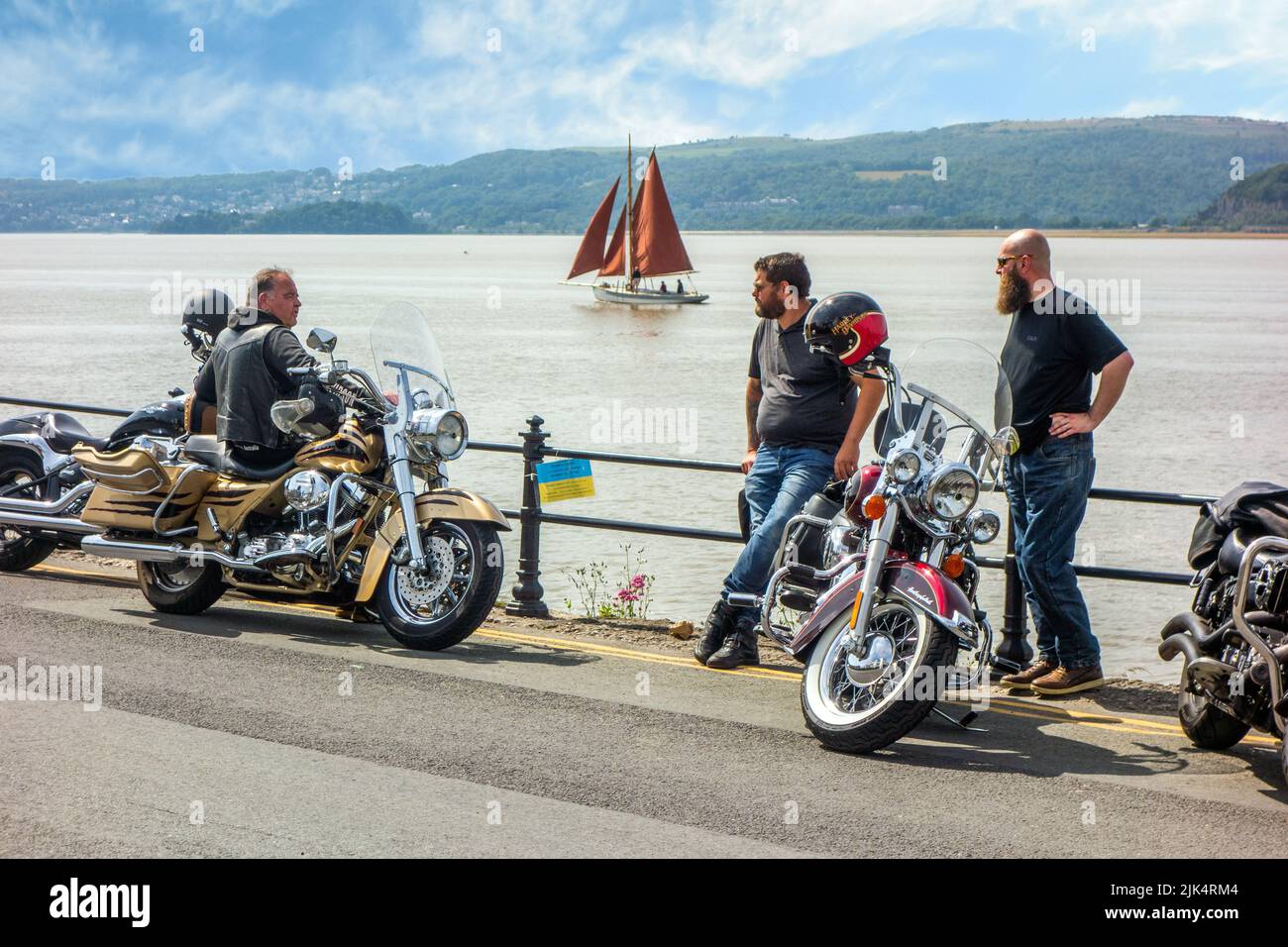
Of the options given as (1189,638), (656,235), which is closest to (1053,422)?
(1189,638)

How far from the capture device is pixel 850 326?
23.1ft

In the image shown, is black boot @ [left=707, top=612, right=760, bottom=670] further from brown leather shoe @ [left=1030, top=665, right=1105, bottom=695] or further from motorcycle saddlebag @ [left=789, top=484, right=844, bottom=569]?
brown leather shoe @ [left=1030, top=665, right=1105, bottom=695]

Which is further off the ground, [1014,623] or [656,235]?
[656,235]

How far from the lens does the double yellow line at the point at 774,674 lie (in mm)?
6902

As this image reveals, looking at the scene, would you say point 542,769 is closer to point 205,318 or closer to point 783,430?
point 783,430

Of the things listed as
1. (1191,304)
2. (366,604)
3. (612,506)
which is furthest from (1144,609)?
(1191,304)

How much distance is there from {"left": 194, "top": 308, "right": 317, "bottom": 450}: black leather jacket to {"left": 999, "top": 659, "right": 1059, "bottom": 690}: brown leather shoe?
418 centimetres

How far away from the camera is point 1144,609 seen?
58.4 ft

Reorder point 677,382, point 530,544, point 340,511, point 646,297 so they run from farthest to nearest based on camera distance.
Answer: point 646,297 < point 677,382 < point 530,544 < point 340,511

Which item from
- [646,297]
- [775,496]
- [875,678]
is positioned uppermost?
[646,297]

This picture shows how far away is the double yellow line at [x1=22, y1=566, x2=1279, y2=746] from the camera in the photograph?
6.90 metres

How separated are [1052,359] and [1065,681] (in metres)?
1.58

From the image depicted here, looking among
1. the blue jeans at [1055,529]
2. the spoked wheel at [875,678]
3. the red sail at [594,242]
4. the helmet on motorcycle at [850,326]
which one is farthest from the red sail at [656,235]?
the spoked wheel at [875,678]

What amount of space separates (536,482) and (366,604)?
174cm
